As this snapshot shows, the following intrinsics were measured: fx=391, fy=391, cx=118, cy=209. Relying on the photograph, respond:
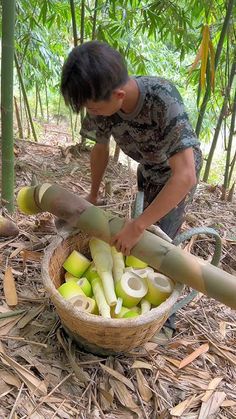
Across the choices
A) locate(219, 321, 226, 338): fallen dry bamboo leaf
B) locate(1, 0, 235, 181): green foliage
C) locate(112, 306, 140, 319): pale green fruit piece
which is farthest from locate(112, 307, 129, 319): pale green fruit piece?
locate(1, 0, 235, 181): green foliage

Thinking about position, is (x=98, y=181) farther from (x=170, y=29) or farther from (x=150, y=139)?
(x=170, y=29)

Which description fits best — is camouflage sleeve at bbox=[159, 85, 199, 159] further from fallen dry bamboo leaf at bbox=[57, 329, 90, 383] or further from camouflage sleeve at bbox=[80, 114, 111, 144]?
fallen dry bamboo leaf at bbox=[57, 329, 90, 383]

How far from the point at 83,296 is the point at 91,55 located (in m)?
0.67

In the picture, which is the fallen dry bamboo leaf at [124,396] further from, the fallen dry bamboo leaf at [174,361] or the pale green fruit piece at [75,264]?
the pale green fruit piece at [75,264]

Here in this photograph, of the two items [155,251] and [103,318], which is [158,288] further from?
[103,318]

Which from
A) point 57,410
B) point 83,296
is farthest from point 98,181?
point 57,410

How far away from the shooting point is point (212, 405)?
1159 mm

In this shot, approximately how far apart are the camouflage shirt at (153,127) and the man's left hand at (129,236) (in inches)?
10.6

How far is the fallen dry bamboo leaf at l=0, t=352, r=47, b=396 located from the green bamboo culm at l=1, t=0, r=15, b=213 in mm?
751

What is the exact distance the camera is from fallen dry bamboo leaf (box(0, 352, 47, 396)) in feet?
3.51

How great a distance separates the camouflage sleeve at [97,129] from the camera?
1428 millimetres

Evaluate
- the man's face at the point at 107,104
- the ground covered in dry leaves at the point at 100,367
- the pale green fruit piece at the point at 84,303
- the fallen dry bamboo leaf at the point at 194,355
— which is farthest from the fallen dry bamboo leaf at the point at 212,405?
the man's face at the point at 107,104

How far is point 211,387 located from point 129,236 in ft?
1.80

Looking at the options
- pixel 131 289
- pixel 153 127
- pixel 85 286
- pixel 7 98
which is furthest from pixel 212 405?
pixel 7 98
